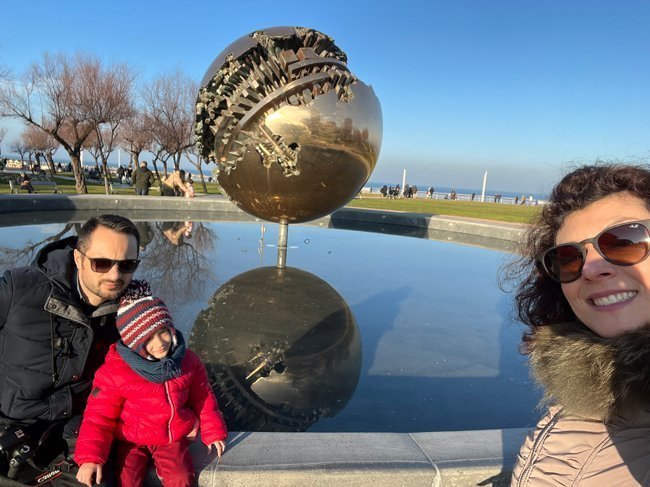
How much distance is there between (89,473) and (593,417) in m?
2.07

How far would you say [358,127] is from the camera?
5.36 meters

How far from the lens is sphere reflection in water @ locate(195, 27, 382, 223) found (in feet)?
16.5

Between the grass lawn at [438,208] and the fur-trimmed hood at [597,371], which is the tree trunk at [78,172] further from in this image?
the fur-trimmed hood at [597,371]

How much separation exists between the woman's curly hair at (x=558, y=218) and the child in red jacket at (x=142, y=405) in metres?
1.69

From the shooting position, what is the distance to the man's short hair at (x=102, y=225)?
232 centimetres

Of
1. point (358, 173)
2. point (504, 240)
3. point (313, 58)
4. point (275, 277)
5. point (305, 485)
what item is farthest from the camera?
point (504, 240)

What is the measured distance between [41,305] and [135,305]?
47 centimetres

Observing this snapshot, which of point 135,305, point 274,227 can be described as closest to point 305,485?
point 135,305

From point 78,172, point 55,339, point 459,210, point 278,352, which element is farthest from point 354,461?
point 78,172

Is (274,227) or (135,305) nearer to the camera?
(135,305)

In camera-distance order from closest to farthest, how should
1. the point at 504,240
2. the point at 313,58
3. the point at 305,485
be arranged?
the point at 305,485, the point at 313,58, the point at 504,240

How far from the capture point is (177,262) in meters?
7.41

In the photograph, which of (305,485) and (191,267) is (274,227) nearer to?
(191,267)

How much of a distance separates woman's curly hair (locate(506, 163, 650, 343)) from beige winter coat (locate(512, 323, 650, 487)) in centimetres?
26
